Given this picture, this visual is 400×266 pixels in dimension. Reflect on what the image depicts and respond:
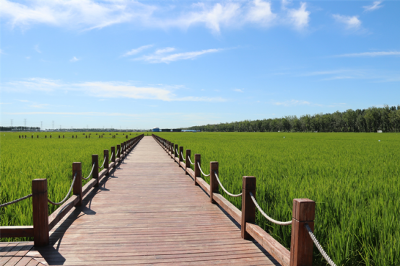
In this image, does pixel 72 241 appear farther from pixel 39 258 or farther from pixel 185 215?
pixel 185 215

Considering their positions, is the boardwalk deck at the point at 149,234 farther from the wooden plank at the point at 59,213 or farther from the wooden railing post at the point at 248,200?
the wooden railing post at the point at 248,200

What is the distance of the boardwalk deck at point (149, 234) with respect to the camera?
3545 millimetres

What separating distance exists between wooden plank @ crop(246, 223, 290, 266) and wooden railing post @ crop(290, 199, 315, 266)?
0.77 ft

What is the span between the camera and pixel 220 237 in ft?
14.1

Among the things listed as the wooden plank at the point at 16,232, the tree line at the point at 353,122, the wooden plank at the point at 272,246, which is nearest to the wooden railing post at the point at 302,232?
the wooden plank at the point at 272,246

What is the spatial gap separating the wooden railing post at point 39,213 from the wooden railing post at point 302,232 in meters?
3.51

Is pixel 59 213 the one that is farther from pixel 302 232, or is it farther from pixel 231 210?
pixel 302 232

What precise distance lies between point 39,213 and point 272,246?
3.39m

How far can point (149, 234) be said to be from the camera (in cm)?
439

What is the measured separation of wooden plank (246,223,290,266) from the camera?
9.80 ft

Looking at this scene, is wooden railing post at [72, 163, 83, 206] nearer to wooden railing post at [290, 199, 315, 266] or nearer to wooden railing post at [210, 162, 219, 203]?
wooden railing post at [210, 162, 219, 203]

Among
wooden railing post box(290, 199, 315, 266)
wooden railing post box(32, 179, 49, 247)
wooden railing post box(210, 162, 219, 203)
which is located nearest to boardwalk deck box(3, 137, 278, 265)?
wooden railing post box(32, 179, 49, 247)

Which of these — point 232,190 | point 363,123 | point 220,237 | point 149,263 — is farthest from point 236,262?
point 363,123

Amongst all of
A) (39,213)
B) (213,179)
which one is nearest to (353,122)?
(213,179)
